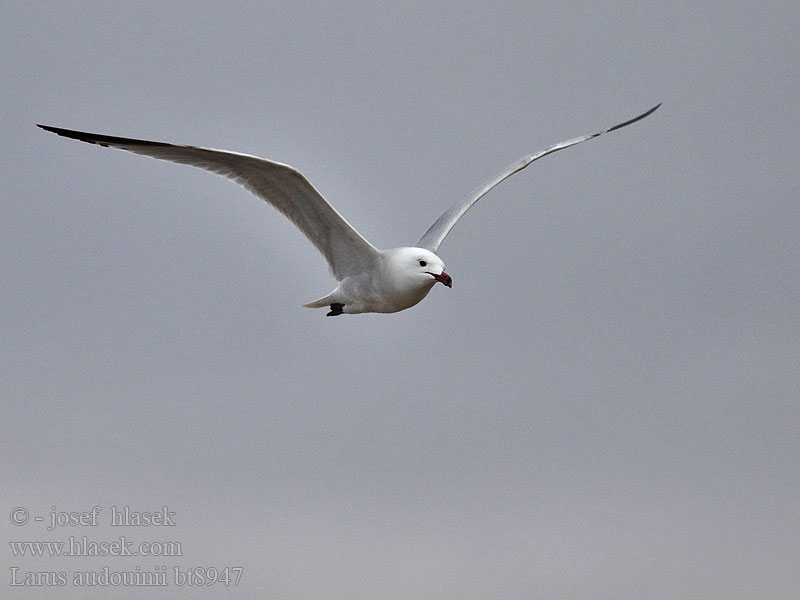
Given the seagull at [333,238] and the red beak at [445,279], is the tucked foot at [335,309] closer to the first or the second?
the seagull at [333,238]

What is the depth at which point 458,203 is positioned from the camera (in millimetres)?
15422

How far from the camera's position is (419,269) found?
12.6m

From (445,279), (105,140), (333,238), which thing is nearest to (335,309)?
(333,238)

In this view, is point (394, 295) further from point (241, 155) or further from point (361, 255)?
point (241, 155)

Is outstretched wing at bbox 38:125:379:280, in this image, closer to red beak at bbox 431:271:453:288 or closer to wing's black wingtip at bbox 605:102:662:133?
red beak at bbox 431:271:453:288

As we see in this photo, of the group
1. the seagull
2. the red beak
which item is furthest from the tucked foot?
the red beak

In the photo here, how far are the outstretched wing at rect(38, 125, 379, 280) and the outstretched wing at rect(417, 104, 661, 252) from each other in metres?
1.11

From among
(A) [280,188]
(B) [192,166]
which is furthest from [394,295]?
(B) [192,166]

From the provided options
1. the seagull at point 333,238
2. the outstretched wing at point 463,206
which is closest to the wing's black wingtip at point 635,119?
the outstretched wing at point 463,206

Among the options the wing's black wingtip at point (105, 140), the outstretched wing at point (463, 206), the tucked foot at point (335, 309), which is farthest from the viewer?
the outstretched wing at point (463, 206)

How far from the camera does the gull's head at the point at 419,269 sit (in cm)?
1260

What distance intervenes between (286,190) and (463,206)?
9.95 ft

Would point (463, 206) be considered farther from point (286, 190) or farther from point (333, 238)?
point (286, 190)

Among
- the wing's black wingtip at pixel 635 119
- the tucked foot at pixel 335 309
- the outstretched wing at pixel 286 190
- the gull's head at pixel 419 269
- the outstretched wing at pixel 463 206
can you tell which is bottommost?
the gull's head at pixel 419 269
